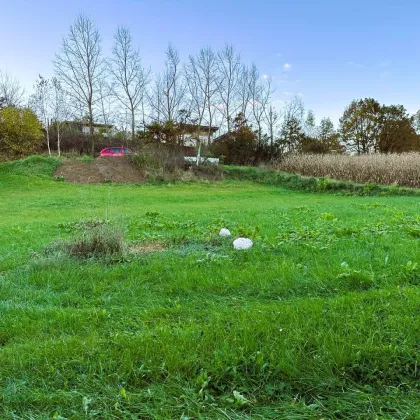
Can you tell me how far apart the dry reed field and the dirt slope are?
10.4m

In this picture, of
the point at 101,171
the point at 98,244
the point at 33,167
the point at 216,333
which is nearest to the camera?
the point at 216,333

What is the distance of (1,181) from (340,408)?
17938mm

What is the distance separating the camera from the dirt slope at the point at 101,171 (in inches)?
685

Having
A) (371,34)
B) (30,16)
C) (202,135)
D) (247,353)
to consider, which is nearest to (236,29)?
(371,34)

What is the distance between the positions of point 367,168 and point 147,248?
16.5m

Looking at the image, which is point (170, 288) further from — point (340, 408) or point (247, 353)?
point (340, 408)

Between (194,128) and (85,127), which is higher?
(85,127)

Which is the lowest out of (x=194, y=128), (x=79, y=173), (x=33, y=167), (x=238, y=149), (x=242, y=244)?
(x=242, y=244)

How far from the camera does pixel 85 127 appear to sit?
2712cm

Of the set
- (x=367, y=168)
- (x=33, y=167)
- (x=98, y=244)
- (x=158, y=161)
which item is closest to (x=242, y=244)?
(x=98, y=244)

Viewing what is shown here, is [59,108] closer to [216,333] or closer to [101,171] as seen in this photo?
[101,171]

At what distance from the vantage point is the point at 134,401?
1.47 metres

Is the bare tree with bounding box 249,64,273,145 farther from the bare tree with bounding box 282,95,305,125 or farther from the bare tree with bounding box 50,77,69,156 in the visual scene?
the bare tree with bounding box 50,77,69,156

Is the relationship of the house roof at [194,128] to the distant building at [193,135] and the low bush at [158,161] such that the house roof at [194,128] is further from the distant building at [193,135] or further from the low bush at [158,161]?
the low bush at [158,161]
